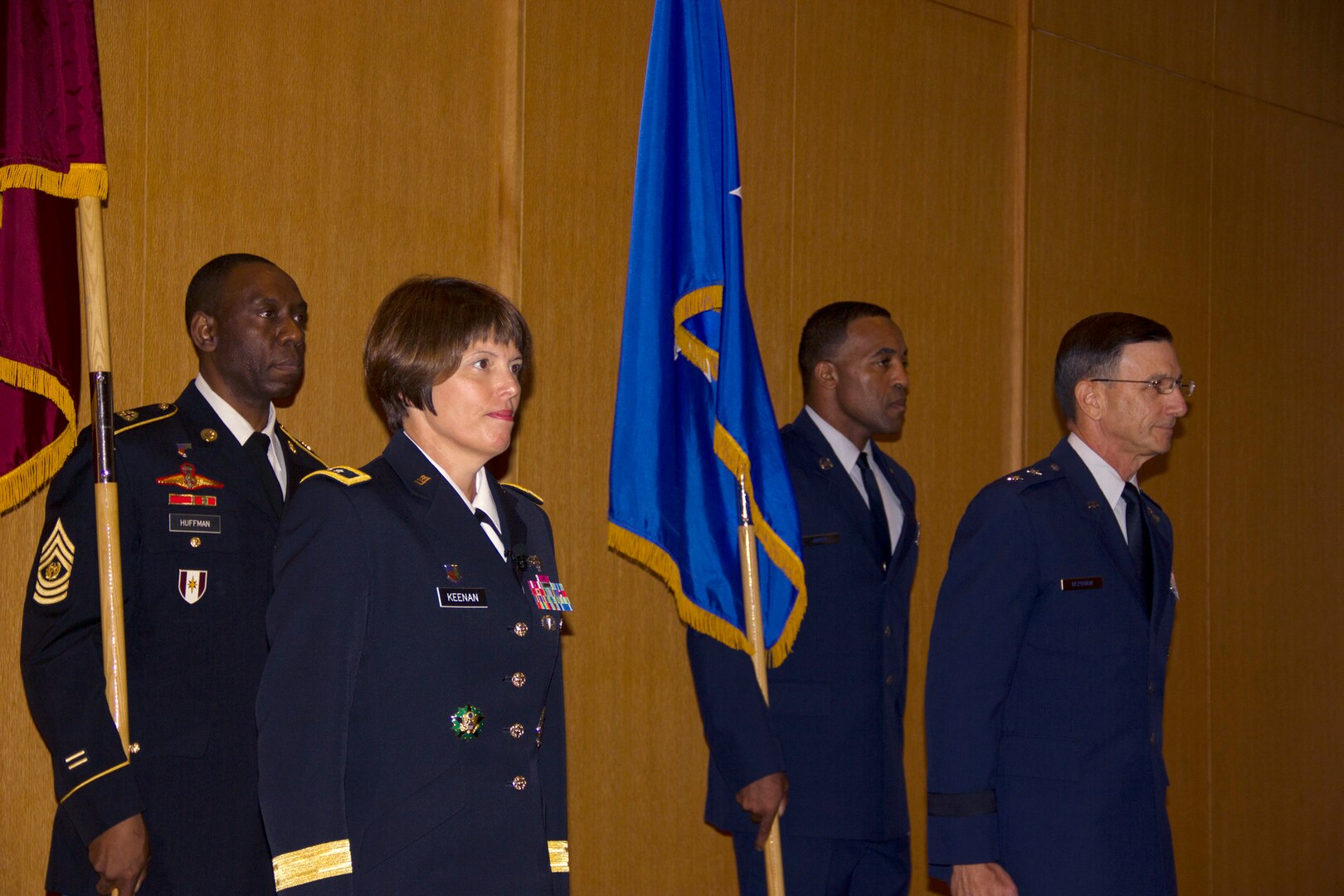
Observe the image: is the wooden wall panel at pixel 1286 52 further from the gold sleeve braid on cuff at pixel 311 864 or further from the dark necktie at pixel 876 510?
the gold sleeve braid on cuff at pixel 311 864

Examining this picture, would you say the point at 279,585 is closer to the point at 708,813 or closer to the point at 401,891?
the point at 401,891

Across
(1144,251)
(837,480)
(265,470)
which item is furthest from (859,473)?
(1144,251)

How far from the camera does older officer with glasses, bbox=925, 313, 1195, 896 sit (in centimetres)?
270

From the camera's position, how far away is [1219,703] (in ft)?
19.1

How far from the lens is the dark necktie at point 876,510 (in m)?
3.46

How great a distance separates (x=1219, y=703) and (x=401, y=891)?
4.82 m

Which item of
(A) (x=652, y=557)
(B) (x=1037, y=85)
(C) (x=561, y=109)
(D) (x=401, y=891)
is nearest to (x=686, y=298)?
(A) (x=652, y=557)

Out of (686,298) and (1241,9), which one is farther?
(1241,9)

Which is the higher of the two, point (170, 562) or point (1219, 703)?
point (170, 562)

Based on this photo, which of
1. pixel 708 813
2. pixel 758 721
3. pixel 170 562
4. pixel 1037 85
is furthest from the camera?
pixel 1037 85

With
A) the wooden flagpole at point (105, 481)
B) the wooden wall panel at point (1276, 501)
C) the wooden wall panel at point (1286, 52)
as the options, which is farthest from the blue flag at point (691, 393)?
the wooden wall panel at point (1286, 52)

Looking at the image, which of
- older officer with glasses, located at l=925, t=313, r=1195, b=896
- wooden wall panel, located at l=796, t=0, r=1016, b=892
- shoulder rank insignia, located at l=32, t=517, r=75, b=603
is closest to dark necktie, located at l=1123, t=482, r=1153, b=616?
older officer with glasses, located at l=925, t=313, r=1195, b=896

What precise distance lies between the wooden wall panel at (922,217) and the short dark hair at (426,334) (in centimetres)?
238

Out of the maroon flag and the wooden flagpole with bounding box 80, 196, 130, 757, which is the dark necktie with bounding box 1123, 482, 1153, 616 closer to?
the wooden flagpole with bounding box 80, 196, 130, 757
